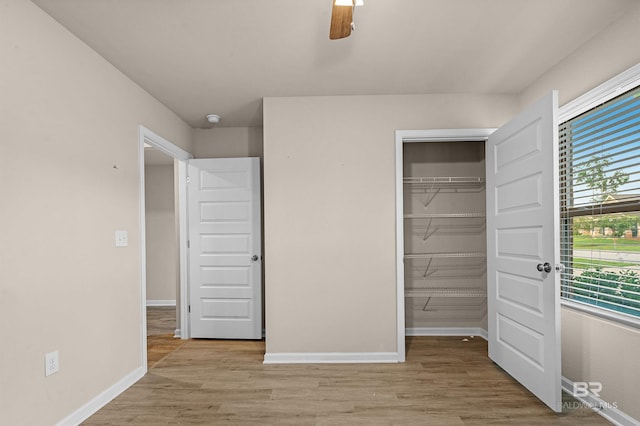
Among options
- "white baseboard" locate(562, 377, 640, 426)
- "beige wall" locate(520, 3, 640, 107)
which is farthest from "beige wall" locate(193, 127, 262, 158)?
"white baseboard" locate(562, 377, 640, 426)

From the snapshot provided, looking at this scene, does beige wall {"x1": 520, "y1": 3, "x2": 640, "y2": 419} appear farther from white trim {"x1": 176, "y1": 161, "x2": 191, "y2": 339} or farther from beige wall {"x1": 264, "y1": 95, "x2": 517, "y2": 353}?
white trim {"x1": 176, "y1": 161, "x2": 191, "y2": 339}

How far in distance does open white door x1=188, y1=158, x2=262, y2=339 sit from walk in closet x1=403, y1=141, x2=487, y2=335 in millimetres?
1779

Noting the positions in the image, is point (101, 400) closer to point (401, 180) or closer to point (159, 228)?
point (401, 180)

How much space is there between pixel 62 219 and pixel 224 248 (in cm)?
214

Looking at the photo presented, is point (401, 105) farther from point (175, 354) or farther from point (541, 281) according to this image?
point (175, 354)

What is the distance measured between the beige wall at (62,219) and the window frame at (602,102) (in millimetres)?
3397

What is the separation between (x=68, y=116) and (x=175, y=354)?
249 centimetres

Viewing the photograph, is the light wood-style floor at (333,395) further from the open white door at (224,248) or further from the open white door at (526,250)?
the open white door at (224,248)

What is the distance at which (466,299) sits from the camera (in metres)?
4.35

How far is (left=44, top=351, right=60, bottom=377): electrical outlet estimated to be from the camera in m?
2.15

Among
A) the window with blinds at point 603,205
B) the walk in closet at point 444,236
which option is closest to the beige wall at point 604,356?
the window with blinds at point 603,205

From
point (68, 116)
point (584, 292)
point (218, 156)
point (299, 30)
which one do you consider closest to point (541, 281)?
point (584, 292)

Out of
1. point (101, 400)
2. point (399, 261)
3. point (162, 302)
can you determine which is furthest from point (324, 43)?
point (162, 302)

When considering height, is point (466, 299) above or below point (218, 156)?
below
